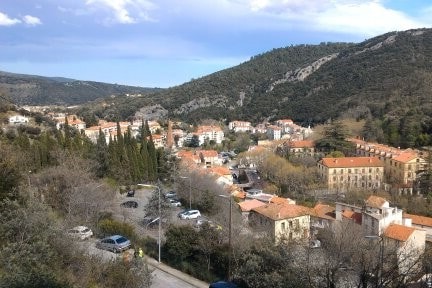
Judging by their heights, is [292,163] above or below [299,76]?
below

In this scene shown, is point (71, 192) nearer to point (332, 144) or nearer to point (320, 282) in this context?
point (320, 282)

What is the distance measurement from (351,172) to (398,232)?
25.5 m

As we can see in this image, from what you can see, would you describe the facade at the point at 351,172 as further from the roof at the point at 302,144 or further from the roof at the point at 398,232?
the roof at the point at 398,232

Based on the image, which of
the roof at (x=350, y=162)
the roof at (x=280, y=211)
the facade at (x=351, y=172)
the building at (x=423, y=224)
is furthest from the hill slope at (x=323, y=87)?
the roof at (x=280, y=211)

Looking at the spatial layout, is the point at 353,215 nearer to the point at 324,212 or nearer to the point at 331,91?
the point at 324,212

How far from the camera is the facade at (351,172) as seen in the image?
52.6m

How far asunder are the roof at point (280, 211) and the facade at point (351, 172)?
63.0ft

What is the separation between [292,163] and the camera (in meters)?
56.9

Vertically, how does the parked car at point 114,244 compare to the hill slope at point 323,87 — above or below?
below

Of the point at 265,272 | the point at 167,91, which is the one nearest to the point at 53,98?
the point at 167,91

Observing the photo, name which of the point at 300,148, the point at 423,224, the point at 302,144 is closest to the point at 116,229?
the point at 423,224

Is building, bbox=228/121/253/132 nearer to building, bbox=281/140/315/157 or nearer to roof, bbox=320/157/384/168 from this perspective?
building, bbox=281/140/315/157

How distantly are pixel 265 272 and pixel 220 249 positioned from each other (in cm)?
394

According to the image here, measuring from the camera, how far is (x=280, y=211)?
105 ft
